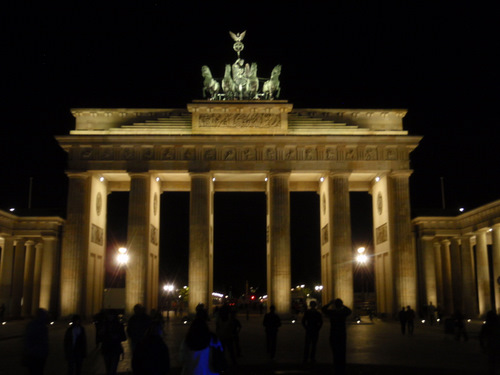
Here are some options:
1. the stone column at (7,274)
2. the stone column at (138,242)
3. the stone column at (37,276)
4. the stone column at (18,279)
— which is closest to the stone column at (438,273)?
the stone column at (138,242)

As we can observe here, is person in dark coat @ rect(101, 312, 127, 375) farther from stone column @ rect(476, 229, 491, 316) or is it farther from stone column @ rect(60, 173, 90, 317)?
stone column @ rect(476, 229, 491, 316)

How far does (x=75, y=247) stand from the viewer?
4853 cm

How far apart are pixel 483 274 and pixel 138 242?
29620 millimetres

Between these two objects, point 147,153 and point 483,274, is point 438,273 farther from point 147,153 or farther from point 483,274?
point 147,153

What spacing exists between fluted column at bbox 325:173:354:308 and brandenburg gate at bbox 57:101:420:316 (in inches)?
3.4

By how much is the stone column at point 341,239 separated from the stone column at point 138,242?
618 inches

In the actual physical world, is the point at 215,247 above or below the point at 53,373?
above

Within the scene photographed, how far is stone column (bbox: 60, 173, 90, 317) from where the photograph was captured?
156 feet

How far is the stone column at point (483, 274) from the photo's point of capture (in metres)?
50.2

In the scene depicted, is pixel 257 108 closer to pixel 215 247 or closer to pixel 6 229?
pixel 6 229

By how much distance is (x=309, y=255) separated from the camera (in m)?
85.6

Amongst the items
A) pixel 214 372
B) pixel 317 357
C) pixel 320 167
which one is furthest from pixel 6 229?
pixel 214 372

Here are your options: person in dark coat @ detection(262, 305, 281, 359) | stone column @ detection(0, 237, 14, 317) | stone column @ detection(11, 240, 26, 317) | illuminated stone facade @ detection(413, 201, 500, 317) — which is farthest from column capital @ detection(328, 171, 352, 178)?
person in dark coat @ detection(262, 305, 281, 359)

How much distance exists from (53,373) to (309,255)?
2738 inches
